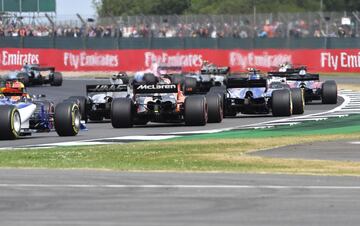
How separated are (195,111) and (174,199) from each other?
13.6m

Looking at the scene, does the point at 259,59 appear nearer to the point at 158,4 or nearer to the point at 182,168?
the point at 182,168

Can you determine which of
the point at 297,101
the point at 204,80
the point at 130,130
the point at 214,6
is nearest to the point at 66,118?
the point at 130,130

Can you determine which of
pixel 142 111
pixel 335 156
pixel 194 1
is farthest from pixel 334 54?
pixel 194 1

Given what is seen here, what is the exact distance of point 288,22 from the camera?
205ft

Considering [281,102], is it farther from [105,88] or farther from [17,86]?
[17,86]

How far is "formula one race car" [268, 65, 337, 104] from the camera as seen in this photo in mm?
35469

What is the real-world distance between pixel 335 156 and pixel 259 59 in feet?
138

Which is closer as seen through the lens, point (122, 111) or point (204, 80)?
point (122, 111)

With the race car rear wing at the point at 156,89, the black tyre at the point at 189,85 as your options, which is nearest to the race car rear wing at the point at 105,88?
the race car rear wing at the point at 156,89

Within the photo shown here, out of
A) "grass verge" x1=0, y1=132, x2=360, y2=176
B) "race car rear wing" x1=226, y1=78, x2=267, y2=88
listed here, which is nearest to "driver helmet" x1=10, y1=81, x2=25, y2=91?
"grass verge" x1=0, y1=132, x2=360, y2=176

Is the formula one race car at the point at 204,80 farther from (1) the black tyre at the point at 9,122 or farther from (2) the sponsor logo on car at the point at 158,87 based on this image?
(1) the black tyre at the point at 9,122

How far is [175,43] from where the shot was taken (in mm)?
63969

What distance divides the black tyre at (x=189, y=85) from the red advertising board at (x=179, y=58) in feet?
49.1

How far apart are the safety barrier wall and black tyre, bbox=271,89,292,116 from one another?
29.1 meters
